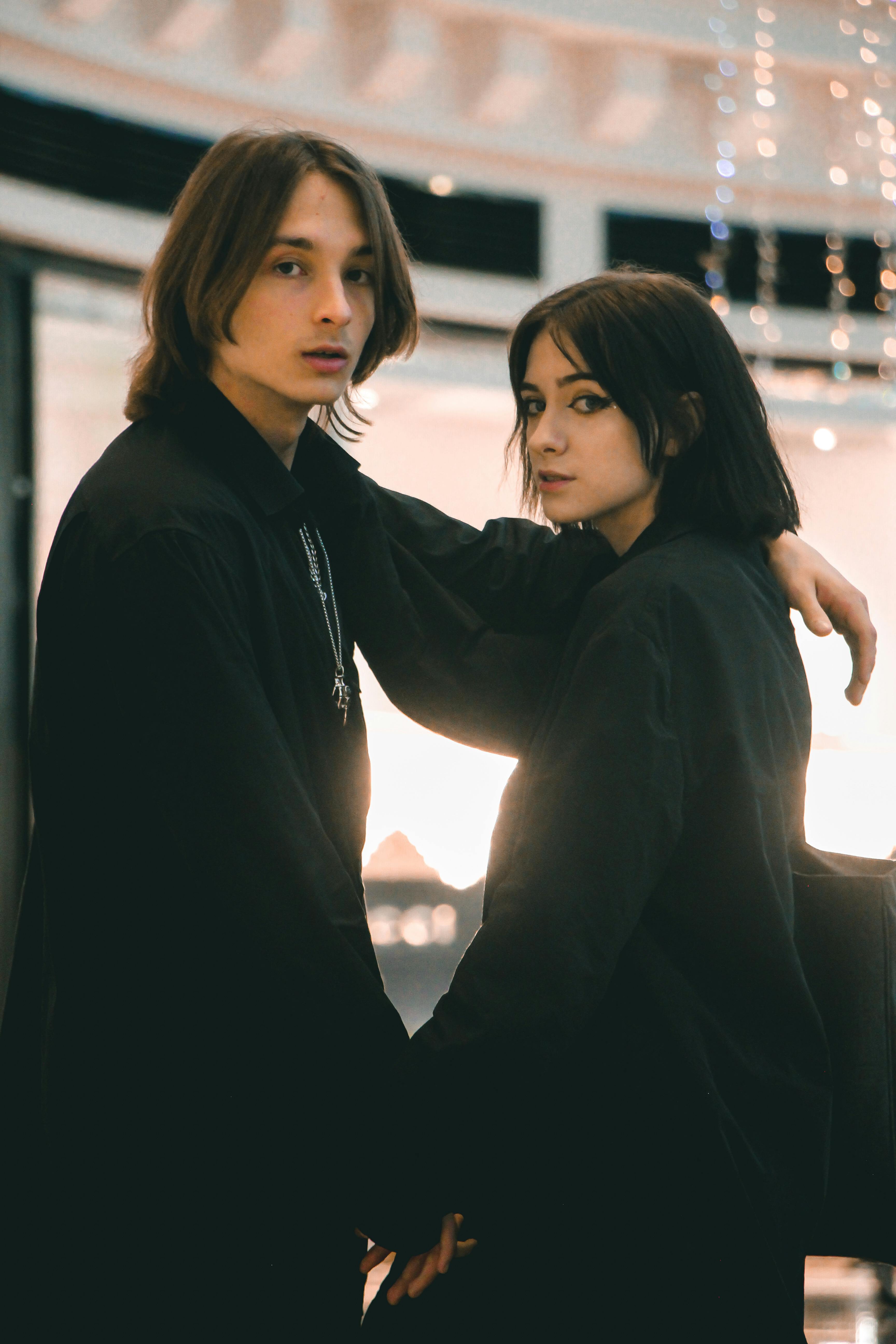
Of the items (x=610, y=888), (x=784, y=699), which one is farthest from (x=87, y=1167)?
(x=784, y=699)

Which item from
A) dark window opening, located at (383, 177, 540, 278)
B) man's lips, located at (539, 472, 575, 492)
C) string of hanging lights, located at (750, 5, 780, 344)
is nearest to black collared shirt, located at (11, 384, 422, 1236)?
man's lips, located at (539, 472, 575, 492)

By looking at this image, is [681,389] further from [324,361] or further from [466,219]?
[466,219]

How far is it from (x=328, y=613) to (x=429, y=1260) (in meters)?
0.68

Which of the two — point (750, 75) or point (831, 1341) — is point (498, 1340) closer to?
point (831, 1341)

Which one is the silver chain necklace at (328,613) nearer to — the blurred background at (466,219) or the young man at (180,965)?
the young man at (180,965)

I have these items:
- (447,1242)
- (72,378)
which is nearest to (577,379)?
(447,1242)

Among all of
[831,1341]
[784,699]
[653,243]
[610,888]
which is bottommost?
[831,1341]

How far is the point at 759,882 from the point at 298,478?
0.74m

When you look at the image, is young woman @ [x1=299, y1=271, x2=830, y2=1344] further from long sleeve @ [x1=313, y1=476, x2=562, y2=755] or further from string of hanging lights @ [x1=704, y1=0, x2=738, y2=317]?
string of hanging lights @ [x1=704, y1=0, x2=738, y2=317]

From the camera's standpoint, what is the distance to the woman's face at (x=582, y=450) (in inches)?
52.8

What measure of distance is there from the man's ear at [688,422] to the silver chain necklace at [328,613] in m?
0.41

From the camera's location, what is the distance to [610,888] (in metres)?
1.08

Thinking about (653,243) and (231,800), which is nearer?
(231,800)

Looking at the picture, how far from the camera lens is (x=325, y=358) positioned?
4.27 feet
